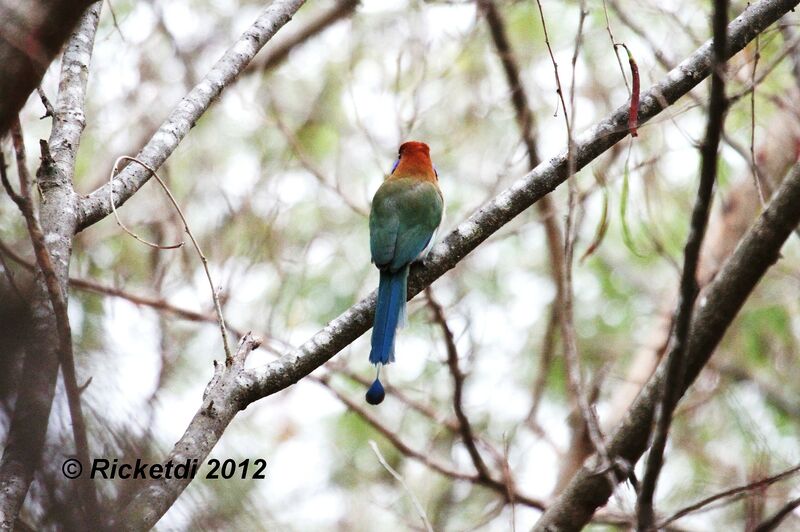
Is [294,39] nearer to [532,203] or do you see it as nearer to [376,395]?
[532,203]

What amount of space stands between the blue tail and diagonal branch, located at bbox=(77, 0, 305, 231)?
1.00m

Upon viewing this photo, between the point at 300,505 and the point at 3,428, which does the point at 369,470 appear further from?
the point at 3,428

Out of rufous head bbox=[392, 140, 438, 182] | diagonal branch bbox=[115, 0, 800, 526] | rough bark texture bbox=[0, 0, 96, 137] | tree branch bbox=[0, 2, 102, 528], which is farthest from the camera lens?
rufous head bbox=[392, 140, 438, 182]

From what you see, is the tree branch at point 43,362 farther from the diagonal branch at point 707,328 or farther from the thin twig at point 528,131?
the thin twig at point 528,131

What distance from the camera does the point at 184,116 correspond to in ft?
10.1

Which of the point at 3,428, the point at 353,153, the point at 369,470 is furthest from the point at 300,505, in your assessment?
the point at 3,428

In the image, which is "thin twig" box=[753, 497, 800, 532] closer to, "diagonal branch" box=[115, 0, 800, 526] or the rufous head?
"diagonal branch" box=[115, 0, 800, 526]

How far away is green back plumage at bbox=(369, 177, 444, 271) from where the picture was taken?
386 centimetres

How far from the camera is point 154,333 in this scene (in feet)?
16.3

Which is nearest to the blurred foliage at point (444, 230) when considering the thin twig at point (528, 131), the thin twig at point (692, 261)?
the thin twig at point (528, 131)

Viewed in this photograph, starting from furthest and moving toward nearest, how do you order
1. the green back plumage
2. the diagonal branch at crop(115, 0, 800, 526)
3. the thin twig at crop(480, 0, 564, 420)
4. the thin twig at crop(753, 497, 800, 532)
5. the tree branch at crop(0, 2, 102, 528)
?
the thin twig at crop(480, 0, 564, 420)
the green back plumage
the diagonal branch at crop(115, 0, 800, 526)
the thin twig at crop(753, 497, 800, 532)
the tree branch at crop(0, 2, 102, 528)

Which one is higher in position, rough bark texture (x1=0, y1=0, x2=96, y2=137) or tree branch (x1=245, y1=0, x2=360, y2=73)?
tree branch (x1=245, y1=0, x2=360, y2=73)

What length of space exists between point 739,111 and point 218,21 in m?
4.56

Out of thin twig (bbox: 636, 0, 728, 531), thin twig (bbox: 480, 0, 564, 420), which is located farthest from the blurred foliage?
thin twig (bbox: 636, 0, 728, 531)
